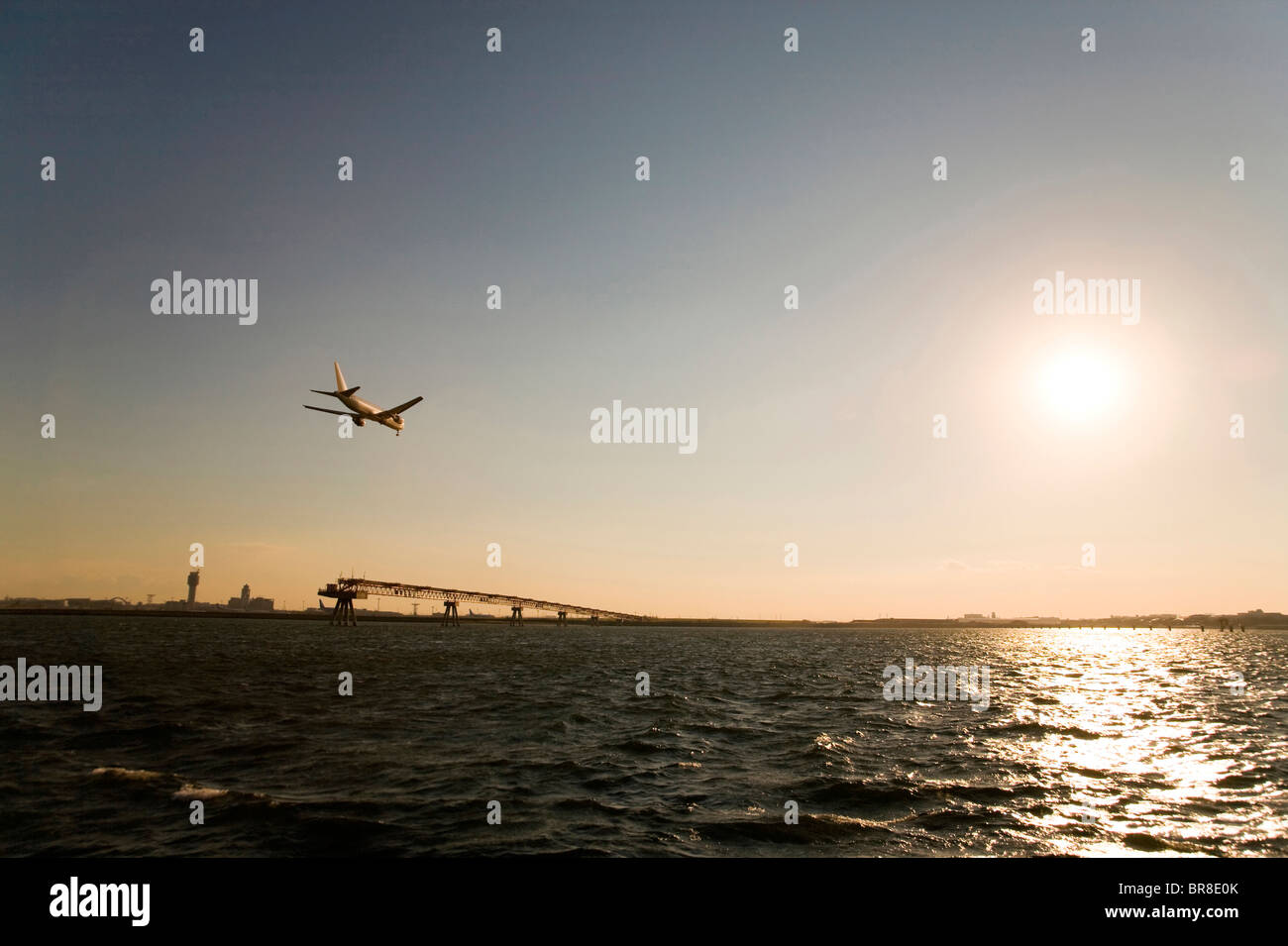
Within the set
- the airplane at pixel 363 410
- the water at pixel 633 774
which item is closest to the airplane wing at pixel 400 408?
the airplane at pixel 363 410

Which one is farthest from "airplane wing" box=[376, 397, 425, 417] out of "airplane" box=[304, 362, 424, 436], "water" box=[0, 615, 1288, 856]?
"water" box=[0, 615, 1288, 856]

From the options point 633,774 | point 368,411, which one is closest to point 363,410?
point 368,411

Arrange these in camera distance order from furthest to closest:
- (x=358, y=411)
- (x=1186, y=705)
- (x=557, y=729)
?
(x=358, y=411)
(x=1186, y=705)
(x=557, y=729)

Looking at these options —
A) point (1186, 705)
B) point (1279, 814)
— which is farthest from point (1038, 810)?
point (1186, 705)

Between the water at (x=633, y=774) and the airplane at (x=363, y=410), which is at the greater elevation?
the airplane at (x=363, y=410)

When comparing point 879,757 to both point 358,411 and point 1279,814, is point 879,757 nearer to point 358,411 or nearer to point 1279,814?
point 1279,814

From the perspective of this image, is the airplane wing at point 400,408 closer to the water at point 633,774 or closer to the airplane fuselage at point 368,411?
the airplane fuselage at point 368,411

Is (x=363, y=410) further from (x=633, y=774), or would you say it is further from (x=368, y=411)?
(x=633, y=774)

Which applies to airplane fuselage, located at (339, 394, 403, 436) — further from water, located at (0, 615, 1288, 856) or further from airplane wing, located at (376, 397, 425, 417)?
water, located at (0, 615, 1288, 856)

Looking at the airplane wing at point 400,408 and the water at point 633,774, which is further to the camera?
the airplane wing at point 400,408
